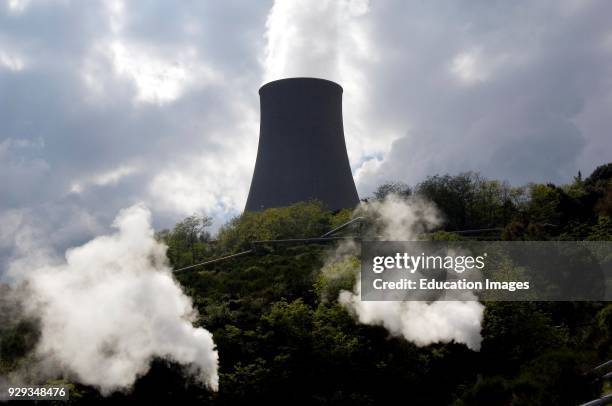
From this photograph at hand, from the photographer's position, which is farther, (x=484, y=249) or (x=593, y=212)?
(x=593, y=212)

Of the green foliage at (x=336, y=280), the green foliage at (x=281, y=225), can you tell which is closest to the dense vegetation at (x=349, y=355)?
the green foliage at (x=336, y=280)

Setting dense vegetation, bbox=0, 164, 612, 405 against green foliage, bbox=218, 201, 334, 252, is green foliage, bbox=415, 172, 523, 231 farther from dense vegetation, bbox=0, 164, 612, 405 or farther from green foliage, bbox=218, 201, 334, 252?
dense vegetation, bbox=0, 164, 612, 405

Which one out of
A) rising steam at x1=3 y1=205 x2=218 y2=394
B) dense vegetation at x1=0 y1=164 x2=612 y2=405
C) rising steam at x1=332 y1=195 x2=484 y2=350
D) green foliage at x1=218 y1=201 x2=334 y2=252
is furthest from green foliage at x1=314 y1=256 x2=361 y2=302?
green foliage at x1=218 y1=201 x2=334 y2=252

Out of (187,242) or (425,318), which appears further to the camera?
(187,242)

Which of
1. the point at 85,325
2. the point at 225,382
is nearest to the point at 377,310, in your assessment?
the point at 225,382

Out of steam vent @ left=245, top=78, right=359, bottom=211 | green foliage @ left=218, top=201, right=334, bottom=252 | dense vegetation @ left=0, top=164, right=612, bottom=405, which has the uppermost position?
steam vent @ left=245, top=78, right=359, bottom=211

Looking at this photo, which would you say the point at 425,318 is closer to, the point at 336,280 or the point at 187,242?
the point at 336,280

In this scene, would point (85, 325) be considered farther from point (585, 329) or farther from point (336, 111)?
point (336, 111)

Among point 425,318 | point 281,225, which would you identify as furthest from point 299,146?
point 425,318
